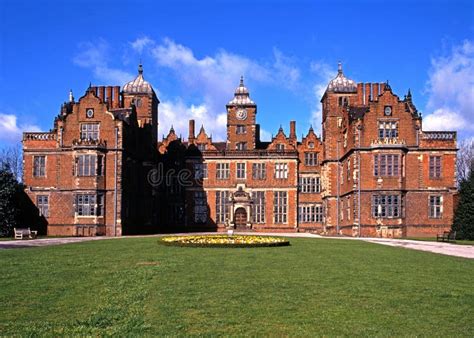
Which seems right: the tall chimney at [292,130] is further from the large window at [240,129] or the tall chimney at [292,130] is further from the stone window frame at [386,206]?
the stone window frame at [386,206]

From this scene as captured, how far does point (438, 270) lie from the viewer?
18453 millimetres

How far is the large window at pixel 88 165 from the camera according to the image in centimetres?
4691

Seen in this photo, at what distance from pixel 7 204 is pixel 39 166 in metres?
5.71

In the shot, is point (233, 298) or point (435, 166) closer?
point (233, 298)

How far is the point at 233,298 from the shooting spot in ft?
40.7

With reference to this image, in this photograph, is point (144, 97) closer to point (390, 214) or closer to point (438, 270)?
point (390, 214)

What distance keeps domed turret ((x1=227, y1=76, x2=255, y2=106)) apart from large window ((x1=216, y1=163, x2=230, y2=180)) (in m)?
7.42

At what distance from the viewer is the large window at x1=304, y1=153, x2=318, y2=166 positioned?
61781mm

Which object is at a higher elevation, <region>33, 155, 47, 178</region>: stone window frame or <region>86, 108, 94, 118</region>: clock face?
<region>86, 108, 94, 118</region>: clock face

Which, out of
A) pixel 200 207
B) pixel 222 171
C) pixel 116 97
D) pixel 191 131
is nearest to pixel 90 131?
pixel 116 97

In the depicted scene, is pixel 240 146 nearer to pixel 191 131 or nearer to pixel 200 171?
pixel 200 171

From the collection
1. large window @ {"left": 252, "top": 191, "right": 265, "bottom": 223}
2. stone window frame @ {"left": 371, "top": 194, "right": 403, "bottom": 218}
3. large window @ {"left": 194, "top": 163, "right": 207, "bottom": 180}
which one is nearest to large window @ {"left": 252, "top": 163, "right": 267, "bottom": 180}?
large window @ {"left": 252, "top": 191, "right": 265, "bottom": 223}

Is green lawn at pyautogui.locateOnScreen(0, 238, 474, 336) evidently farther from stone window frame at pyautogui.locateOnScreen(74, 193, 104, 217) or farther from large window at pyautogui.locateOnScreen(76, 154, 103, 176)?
large window at pyautogui.locateOnScreen(76, 154, 103, 176)

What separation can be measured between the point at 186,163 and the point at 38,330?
172ft
